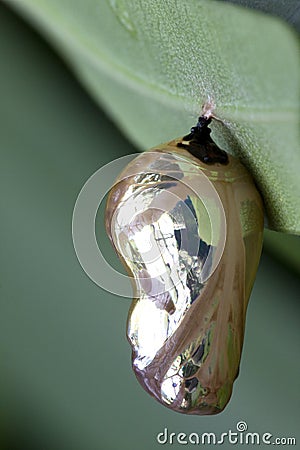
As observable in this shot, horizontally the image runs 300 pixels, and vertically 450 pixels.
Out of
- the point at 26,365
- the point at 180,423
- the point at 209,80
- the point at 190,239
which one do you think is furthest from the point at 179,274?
the point at 26,365

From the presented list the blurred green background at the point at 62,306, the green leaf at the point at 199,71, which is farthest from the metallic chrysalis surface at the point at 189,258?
the blurred green background at the point at 62,306

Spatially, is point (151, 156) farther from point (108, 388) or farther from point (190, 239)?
point (108, 388)

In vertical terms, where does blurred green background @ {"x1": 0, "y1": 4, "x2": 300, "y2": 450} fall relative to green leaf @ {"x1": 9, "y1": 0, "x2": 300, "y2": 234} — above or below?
below

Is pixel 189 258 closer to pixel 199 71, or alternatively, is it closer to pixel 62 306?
pixel 199 71

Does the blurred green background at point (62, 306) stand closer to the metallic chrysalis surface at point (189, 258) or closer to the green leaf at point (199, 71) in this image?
the green leaf at point (199, 71)

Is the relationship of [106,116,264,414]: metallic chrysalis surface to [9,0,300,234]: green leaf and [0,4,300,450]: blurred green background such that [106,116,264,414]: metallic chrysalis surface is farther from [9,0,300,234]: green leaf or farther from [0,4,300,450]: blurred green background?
[0,4,300,450]: blurred green background

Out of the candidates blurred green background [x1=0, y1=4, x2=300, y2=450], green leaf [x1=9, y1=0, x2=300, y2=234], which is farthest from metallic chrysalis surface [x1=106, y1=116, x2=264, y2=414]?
blurred green background [x1=0, y1=4, x2=300, y2=450]


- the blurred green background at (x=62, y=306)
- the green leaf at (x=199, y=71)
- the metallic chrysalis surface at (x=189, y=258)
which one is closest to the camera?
the green leaf at (x=199, y=71)
